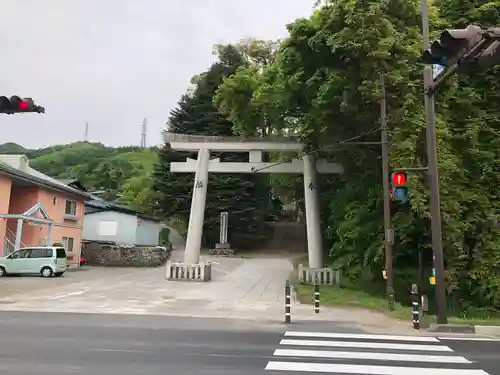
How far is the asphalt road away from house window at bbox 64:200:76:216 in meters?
25.0

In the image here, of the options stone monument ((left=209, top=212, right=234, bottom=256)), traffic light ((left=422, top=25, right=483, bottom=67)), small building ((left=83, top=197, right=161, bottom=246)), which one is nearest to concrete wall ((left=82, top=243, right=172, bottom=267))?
small building ((left=83, top=197, right=161, bottom=246))

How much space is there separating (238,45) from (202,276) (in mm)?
30482

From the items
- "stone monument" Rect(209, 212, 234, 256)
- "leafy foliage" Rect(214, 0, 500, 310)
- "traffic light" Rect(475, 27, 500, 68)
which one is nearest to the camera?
"traffic light" Rect(475, 27, 500, 68)

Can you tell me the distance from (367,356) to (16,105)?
8.11 meters

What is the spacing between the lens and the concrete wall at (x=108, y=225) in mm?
45500

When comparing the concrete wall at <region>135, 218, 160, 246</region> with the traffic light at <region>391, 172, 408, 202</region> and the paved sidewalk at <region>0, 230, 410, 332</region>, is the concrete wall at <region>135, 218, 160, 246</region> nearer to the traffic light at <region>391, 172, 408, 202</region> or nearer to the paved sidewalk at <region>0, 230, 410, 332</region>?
the paved sidewalk at <region>0, 230, 410, 332</region>

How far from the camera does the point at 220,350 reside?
9023 millimetres

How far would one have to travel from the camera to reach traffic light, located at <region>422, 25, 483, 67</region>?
27.7 feet

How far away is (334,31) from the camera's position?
814 inches

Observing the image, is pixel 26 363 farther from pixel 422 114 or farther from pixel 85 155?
pixel 85 155

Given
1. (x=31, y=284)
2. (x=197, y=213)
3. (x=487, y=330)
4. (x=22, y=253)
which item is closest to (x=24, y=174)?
(x=22, y=253)

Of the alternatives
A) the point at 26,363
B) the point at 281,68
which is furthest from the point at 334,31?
the point at 26,363

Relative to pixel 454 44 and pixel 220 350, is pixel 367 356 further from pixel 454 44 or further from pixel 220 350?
pixel 454 44

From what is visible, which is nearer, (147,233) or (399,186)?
(399,186)
